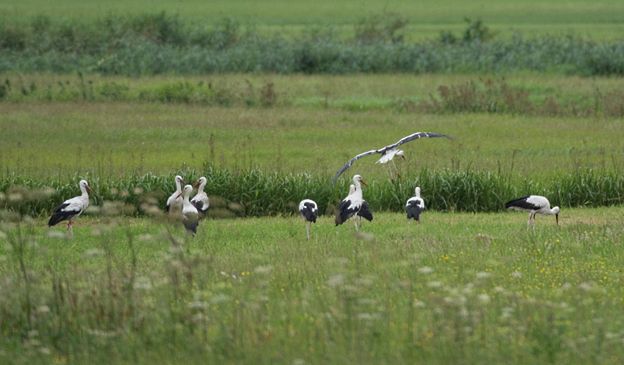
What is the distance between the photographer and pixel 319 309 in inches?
460

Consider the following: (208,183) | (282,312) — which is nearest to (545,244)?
(282,312)

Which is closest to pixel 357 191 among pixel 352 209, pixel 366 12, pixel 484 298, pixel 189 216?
pixel 352 209

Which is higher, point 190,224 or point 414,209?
point 190,224

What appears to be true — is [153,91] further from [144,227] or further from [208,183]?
[144,227]

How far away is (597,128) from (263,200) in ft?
44.6

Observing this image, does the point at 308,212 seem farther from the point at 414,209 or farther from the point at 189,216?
the point at 414,209

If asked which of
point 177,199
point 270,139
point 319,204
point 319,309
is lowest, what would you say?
point 270,139

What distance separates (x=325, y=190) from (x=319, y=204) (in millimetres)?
250

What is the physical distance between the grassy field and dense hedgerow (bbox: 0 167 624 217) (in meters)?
57.3

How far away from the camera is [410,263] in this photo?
1405cm

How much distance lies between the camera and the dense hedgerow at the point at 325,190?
70.2 feet

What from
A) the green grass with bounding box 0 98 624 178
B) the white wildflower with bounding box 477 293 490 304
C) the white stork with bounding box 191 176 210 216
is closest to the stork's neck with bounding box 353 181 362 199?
the white stork with bounding box 191 176 210 216

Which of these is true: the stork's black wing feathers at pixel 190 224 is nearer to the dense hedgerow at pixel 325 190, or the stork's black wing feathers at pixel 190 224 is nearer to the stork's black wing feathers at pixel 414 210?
the stork's black wing feathers at pixel 414 210

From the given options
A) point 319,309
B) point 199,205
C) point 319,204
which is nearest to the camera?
point 319,309
